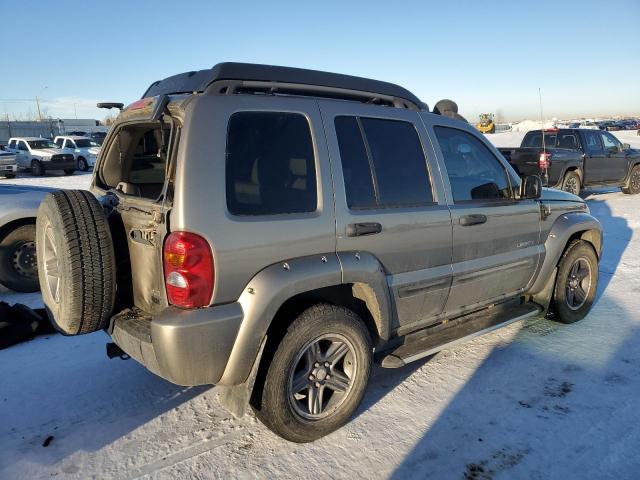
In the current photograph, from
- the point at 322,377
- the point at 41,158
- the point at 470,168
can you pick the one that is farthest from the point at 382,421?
the point at 41,158

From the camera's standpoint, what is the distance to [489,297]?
3.97m

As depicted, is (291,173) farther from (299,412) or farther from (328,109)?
Result: (299,412)

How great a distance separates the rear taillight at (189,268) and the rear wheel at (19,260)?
13.8 ft

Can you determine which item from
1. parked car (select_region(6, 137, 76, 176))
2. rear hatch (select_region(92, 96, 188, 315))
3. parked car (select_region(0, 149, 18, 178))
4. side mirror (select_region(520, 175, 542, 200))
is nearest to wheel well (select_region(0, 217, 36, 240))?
rear hatch (select_region(92, 96, 188, 315))

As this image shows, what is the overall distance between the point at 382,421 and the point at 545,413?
41.4 inches

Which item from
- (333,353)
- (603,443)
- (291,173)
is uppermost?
(291,173)

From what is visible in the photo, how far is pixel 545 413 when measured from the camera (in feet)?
10.4

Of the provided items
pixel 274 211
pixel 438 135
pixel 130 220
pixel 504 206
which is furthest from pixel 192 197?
pixel 504 206

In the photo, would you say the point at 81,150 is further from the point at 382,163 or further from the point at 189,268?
the point at 189,268

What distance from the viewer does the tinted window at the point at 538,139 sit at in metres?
12.8

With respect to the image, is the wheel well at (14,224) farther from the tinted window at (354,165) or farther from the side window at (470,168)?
the side window at (470,168)

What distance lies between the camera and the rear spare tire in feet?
8.80

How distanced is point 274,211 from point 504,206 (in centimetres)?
211

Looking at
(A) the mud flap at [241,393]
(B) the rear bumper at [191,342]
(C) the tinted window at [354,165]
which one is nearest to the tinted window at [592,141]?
(C) the tinted window at [354,165]
